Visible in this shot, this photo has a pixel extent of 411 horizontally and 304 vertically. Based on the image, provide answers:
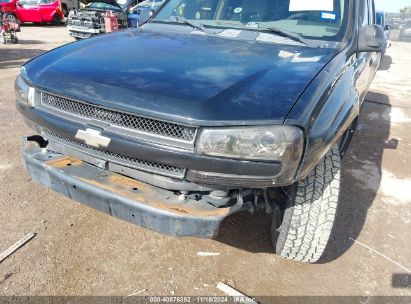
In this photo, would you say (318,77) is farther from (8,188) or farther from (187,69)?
(8,188)

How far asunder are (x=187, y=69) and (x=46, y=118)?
0.88m

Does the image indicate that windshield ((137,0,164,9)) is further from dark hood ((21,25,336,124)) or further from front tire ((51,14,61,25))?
dark hood ((21,25,336,124))

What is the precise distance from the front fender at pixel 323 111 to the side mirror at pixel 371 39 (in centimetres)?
38

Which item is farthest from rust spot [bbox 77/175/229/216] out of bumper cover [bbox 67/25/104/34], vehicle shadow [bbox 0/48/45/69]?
bumper cover [bbox 67/25/104/34]

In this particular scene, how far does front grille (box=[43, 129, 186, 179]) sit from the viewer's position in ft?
6.33

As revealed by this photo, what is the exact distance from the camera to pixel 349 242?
2.77 metres

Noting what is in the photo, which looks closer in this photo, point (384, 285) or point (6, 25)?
point (384, 285)

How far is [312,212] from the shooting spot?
87.4 inches

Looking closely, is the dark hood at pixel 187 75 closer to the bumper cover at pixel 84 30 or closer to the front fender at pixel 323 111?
the front fender at pixel 323 111

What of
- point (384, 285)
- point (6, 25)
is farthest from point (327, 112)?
point (6, 25)

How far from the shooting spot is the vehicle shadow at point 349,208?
2.73 m

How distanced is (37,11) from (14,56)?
9.60 m

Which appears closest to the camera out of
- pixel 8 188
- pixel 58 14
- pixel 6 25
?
pixel 8 188

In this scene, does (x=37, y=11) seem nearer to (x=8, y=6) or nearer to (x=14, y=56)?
(x=8, y=6)
